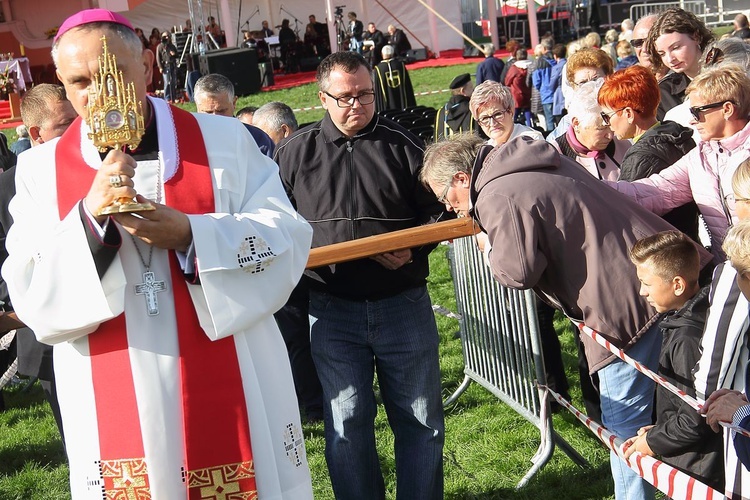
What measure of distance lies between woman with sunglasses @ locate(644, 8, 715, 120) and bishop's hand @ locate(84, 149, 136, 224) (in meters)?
4.07

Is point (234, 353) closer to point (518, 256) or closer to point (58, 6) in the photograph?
point (518, 256)

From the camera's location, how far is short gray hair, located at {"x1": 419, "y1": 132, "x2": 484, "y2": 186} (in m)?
3.77

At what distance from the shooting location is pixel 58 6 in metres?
33.4

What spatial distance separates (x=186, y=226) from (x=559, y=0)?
33.6 meters

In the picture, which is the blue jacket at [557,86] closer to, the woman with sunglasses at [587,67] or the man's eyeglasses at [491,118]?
the woman with sunglasses at [587,67]

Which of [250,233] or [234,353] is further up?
[250,233]

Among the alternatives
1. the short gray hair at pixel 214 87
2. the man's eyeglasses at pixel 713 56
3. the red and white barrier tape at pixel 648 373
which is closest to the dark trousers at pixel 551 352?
the man's eyeglasses at pixel 713 56

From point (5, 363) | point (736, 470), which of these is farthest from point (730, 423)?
point (5, 363)

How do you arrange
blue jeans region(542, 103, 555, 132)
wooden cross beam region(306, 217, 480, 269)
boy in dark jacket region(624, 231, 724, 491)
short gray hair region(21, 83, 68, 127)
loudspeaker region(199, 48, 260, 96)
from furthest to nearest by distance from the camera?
loudspeaker region(199, 48, 260, 96)
blue jeans region(542, 103, 555, 132)
short gray hair region(21, 83, 68, 127)
wooden cross beam region(306, 217, 480, 269)
boy in dark jacket region(624, 231, 724, 491)

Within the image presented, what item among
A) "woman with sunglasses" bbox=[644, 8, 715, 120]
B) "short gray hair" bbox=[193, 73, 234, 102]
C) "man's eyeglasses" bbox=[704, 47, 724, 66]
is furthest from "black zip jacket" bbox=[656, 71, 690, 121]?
"short gray hair" bbox=[193, 73, 234, 102]

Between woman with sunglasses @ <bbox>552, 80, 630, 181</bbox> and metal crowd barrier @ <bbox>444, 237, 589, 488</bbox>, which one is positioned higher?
woman with sunglasses @ <bbox>552, 80, 630, 181</bbox>

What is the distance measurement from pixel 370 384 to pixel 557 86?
1048cm

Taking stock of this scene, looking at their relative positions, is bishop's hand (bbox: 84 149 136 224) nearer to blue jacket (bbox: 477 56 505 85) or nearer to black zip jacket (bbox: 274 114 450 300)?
black zip jacket (bbox: 274 114 450 300)

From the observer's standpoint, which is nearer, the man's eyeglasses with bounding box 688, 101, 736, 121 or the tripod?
the man's eyeglasses with bounding box 688, 101, 736, 121
